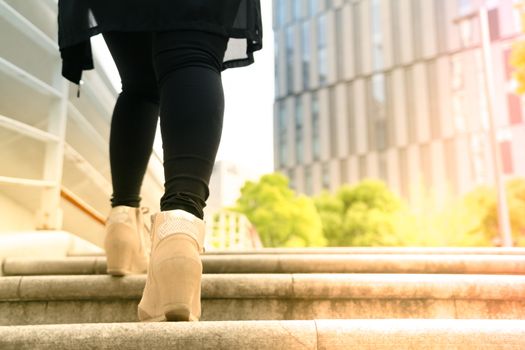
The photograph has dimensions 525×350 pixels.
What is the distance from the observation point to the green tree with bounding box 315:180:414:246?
22000mm

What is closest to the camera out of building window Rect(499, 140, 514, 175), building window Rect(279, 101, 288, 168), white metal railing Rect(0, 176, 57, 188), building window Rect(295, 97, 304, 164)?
white metal railing Rect(0, 176, 57, 188)

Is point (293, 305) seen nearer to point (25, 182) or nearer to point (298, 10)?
point (25, 182)

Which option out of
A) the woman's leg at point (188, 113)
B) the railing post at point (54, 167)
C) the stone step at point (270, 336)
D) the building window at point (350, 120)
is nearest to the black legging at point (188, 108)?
the woman's leg at point (188, 113)

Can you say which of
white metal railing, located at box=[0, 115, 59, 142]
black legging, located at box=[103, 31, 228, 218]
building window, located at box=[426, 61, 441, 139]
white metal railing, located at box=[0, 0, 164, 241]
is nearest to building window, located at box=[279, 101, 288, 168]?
building window, located at box=[426, 61, 441, 139]

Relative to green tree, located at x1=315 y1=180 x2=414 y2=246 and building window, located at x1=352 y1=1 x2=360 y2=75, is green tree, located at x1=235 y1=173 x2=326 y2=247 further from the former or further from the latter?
building window, located at x1=352 y1=1 x2=360 y2=75

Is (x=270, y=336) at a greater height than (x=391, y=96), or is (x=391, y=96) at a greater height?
(x=391, y=96)

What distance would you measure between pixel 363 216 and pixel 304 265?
2179cm

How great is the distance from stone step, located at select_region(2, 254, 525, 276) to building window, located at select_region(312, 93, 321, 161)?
115 feet

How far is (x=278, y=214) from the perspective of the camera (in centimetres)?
1823

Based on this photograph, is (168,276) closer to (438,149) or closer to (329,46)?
(438,149)

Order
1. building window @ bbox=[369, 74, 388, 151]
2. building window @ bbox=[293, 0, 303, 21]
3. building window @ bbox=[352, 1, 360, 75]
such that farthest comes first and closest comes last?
building window @ bbox=[293, 0, 303, 21] < building window @ bbox=[352, 1, 360, 75] < building window @ bbox=[369, 74, 388, 151]

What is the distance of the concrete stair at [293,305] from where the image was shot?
88 centimetres

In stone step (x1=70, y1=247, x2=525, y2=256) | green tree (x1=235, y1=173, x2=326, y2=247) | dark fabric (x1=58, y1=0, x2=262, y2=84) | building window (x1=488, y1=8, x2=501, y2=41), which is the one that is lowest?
stone step (x1=70, y1=247, x2=525, y2=256)

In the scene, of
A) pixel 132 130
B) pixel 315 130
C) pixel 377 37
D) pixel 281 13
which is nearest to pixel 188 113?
pixel 132 130
